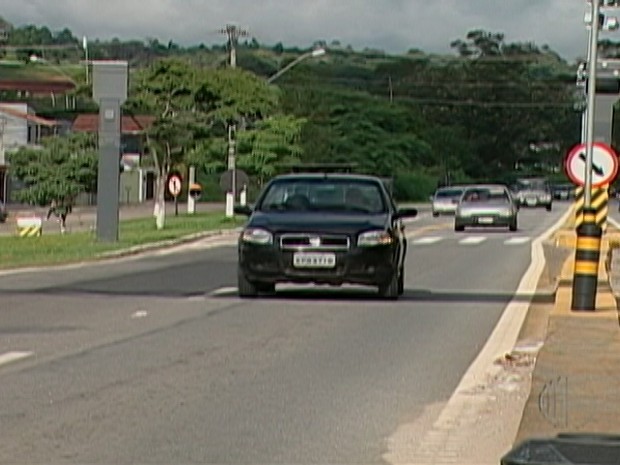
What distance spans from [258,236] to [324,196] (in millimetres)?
1513

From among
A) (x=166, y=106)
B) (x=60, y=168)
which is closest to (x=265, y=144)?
(x=166, y=106)

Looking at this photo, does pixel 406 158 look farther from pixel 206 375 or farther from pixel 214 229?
pixel 206 375

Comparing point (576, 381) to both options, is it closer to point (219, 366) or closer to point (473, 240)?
point (219, 366)

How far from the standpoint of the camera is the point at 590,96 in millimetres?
21531

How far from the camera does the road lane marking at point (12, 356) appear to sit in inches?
506

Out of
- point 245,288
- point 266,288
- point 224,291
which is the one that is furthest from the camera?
point 224,291

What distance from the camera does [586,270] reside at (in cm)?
1491

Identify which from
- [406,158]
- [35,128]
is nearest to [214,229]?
[35,128]

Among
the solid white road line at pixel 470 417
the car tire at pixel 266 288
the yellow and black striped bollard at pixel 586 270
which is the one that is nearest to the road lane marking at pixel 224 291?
the car tire at pixel 266 288

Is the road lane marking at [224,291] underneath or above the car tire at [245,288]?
underneath

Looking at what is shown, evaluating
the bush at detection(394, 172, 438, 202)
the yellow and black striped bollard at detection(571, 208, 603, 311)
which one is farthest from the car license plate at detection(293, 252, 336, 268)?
the bush at detection(394, 172, 438, 202)

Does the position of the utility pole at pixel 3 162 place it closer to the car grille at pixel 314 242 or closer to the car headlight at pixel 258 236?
the car headlight at pixel 258 236

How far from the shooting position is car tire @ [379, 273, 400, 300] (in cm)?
1956

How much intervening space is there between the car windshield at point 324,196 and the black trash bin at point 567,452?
16.0m
